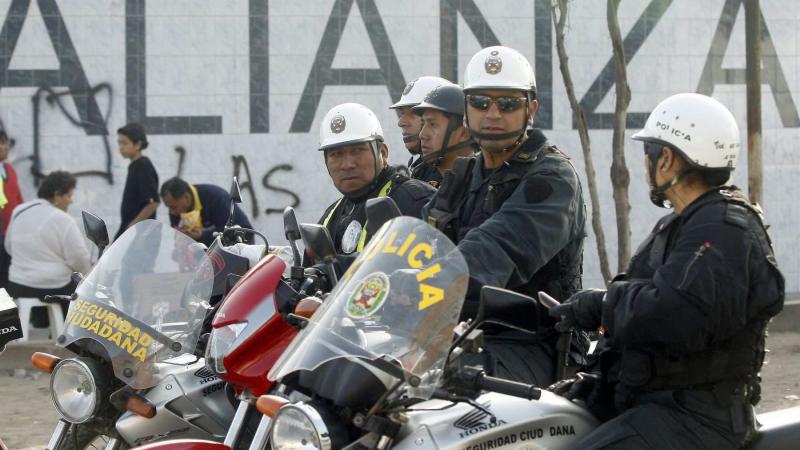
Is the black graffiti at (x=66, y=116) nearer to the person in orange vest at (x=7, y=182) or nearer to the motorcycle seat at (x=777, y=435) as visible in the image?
the person in orange vest at (x=7, y=182)

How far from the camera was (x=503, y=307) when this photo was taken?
3281mm

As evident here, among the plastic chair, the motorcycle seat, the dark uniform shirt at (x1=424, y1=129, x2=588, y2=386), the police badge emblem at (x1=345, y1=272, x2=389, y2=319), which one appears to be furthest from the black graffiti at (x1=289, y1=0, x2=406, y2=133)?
the police badge emblem at (x1=345, y1=272, x2=389, y2=319)

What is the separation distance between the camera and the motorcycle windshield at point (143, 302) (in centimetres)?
441

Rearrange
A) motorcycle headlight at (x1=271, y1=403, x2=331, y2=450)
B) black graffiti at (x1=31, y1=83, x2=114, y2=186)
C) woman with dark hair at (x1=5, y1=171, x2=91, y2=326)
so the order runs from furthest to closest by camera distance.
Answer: black graffiti at (x1=31, y1=83, x2=114, y2=186)
woman with dark hair at (x1=5, y1=171, x2=91, y2=326)
motorcycle headlight at (x1=271, y1=403, x2=331, y2=450)

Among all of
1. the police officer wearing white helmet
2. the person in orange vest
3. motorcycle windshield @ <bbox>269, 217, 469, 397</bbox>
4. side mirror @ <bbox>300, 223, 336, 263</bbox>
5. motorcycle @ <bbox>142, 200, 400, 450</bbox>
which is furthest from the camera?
the person in orange vest

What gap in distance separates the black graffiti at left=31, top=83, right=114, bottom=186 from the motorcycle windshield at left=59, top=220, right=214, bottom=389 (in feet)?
25.0

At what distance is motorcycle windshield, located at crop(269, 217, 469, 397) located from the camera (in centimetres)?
322

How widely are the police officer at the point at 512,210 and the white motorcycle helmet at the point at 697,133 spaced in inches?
23.6

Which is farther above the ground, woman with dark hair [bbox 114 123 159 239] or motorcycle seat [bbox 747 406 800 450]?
woman with dark hair [bbox 114 123 159 239]

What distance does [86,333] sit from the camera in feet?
14.5

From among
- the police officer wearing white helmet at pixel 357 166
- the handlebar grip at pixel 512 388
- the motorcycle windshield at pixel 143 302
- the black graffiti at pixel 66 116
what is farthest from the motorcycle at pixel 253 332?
the black graffiti at pixel 66 116

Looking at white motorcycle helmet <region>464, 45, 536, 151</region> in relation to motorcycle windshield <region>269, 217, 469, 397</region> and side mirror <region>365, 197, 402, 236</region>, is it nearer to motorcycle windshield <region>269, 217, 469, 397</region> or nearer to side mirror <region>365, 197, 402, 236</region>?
side mirror <region>365, 197, 402, 236</region>

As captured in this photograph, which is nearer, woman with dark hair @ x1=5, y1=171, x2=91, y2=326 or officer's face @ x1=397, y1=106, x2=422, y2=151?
officer's face @ x1=397, y1=106, x2=422, y2=151

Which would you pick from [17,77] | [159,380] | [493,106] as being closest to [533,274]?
[493,106]
